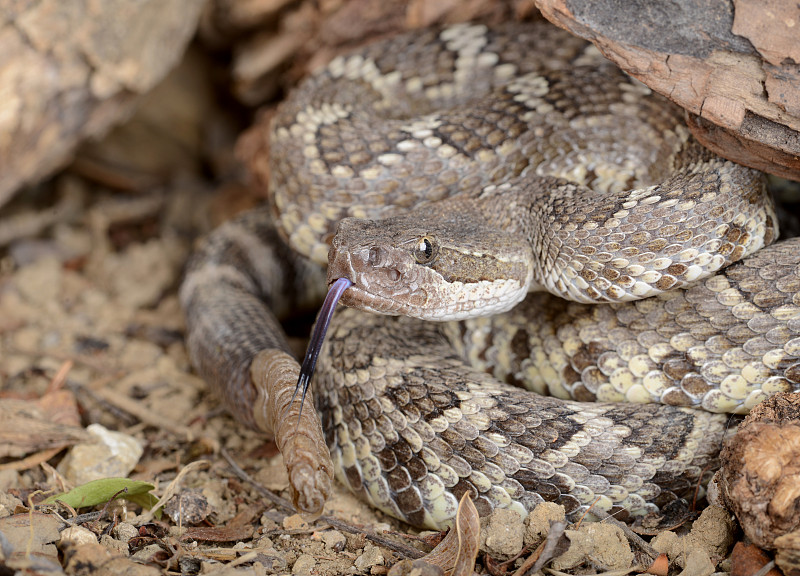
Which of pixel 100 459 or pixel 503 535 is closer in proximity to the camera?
pixel 503 535

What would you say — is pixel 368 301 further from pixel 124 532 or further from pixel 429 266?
pixel 124 532

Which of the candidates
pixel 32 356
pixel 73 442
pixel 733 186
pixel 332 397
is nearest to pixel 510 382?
pixel 332 397

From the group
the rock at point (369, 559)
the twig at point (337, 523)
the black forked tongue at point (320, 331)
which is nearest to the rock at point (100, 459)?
the twig at point (337, 523)

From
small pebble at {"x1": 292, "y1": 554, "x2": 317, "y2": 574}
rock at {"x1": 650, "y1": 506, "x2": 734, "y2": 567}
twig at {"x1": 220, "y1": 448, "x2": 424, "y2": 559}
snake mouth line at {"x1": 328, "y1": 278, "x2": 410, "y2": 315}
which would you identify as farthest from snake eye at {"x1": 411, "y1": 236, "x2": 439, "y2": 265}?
rock at {"x1": 650, "y1": 506, "x2": 734, "y2": 567}

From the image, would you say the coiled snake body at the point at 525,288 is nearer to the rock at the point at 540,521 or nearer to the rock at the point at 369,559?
the rock at the point at 540,521

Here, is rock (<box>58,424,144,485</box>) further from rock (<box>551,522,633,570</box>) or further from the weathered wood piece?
the weathered wood piece

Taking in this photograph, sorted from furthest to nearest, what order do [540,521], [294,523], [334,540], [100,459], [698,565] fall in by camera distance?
[100,459]
[294,523]
[334,540]
[540,521]
[698,565]

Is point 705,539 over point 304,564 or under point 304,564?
under

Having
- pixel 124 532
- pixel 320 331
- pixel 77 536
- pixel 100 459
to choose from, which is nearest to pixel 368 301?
pixel 320 331
